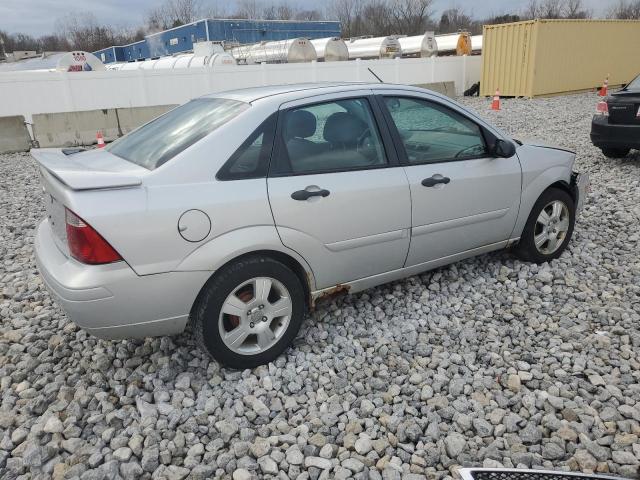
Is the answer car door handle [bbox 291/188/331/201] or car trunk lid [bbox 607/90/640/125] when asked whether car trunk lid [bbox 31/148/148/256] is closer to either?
car door handle [bbox 291/188/331/201]

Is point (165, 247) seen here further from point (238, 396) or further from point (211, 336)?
point (238, 396)

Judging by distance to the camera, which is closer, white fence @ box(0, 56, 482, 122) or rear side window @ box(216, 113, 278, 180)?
rear side window @ box(216, 113, 278, 180)

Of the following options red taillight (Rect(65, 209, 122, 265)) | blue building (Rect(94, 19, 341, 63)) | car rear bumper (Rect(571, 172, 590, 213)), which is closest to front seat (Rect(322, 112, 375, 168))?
red taillight (Rect(65, 209, 122, 265))

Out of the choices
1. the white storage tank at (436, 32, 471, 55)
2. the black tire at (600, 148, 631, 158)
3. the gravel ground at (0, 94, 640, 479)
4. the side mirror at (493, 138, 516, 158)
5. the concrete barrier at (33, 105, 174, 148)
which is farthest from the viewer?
the white storage tank at (436, 32, 471, 55)

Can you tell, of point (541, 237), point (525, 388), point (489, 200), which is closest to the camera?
point (525, 388)

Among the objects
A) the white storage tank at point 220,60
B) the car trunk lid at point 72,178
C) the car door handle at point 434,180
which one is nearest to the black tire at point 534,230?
the car door handle at point 434,180

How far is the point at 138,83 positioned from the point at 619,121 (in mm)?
13992

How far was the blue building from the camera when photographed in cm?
3594

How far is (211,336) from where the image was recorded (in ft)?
9.43

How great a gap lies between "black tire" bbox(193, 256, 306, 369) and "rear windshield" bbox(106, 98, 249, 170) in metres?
0.74

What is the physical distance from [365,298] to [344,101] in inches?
60.2

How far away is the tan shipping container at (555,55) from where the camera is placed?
18.4 m

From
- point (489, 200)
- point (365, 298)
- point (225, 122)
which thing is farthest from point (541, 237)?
point (225, 122)

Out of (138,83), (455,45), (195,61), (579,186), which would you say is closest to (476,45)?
(455,45)
